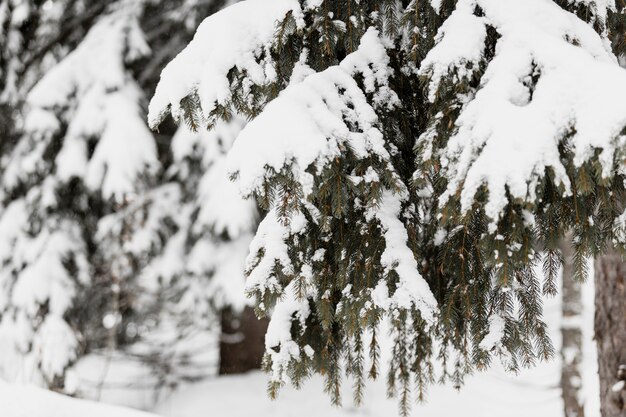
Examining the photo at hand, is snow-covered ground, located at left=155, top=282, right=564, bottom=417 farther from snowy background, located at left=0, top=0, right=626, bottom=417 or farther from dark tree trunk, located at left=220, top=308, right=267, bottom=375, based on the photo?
dark tree trunk, located at left=220, top=308, right=267, bottom=375

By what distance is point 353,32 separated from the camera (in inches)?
107

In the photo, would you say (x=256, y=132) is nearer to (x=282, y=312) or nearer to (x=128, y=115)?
(x=282, y=312)

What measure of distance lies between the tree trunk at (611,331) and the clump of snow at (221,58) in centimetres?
222

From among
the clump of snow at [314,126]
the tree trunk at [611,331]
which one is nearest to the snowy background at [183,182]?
the clump of snow at [314,126]

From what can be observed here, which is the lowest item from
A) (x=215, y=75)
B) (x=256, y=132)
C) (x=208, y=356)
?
(x=208, y=356)

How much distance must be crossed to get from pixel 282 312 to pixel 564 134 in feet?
4.86

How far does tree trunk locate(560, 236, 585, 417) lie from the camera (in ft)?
15.1

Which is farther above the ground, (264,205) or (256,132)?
(256,132)

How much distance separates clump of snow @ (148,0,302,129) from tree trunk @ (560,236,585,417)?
124 inches

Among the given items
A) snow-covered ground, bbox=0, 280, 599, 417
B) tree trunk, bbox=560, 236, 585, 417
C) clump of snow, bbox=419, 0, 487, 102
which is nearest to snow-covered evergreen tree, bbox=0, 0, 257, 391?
snow-covered ground, bbox=0, 280, 599, 417

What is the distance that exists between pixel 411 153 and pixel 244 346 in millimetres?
4938

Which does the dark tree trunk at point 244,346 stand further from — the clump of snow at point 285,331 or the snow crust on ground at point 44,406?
A: the clump of snow at point 285,331

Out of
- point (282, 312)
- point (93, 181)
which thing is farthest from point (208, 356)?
point (282, 312)

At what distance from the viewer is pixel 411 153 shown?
2805 millimetres
